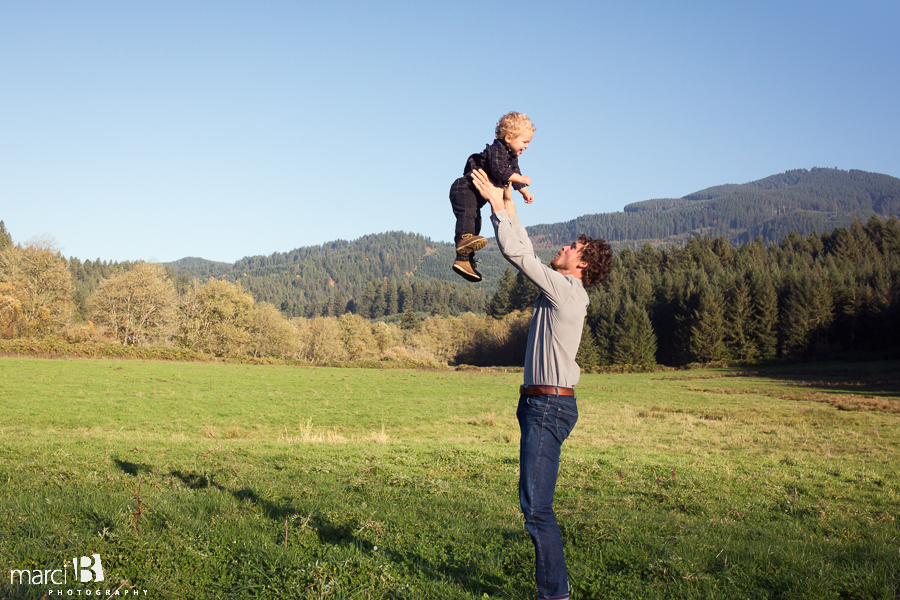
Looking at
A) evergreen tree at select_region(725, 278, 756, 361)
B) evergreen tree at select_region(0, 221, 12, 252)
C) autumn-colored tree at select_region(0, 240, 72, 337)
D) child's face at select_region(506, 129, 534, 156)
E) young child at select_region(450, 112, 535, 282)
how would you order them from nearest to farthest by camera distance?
1. young child at select_region(450, 112, 535, 282)
2. child's face at select_region(506, 129, 534, 156)
3. autumn-colored tree at select_region(0, 240, 72, 337)
4. evergreen tree at select_region(725, 278, 756, 361)
5. evergreen tree at select_region(0, 221, 12, 252)

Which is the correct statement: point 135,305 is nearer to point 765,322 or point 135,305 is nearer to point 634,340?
point 634,340

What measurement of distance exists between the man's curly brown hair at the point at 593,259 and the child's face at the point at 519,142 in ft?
3.38

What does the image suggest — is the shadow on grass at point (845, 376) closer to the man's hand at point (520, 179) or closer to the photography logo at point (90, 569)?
the man's hand at point (520, 179)

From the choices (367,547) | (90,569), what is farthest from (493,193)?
(90,569)

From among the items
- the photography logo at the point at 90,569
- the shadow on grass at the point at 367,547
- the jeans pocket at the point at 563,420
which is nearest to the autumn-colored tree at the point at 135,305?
the shadow on grass at the point at 367,547

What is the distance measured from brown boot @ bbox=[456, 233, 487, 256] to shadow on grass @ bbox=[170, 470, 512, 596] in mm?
2777

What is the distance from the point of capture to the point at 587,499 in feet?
28.5

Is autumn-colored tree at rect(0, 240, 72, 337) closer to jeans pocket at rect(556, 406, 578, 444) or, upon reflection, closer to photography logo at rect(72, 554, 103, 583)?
photography logo at rect(72, 554, 103, 583)

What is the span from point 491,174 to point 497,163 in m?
0.11

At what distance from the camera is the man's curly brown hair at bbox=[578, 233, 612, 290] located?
437 centimetres

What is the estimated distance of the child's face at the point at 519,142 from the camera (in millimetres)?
4852

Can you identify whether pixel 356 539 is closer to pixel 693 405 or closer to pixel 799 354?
pixel 693 405

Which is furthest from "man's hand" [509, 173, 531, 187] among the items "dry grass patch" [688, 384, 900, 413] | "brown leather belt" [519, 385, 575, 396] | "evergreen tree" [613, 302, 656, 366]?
"evergreen tree" [613, 302, 656, 366]

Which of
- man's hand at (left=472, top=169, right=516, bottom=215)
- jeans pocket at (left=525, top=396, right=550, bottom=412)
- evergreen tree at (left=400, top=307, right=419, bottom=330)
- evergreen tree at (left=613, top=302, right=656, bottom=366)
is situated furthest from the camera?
evergreen tree at (left=400, top=307, right=419, bottom=330)
